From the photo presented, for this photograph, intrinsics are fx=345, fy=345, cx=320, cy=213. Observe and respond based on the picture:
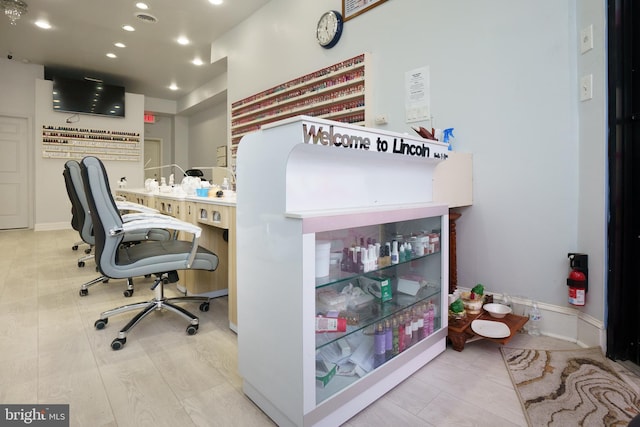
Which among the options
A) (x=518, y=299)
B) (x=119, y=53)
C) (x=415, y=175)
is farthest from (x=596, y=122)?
(x=119, y=53)

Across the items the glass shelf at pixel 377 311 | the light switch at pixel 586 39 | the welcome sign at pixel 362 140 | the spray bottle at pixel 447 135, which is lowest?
the glass shelf at pixel 377 311

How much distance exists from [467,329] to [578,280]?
25.3 inches

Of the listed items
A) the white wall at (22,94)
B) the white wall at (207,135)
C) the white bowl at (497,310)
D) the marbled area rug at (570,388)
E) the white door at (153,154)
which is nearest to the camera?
the marbled area rug at (570,388)

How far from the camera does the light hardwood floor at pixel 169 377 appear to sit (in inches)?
52.5

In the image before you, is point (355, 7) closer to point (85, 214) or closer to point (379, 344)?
point (379, 344)

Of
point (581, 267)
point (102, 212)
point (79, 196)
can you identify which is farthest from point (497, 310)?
point (79, 196)

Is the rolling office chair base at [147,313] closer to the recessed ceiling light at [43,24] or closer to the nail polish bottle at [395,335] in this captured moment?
the nail polish bottle at [395,335]

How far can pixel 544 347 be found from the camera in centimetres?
191

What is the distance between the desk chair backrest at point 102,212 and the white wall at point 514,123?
212 centimetres

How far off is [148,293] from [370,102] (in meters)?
2.52

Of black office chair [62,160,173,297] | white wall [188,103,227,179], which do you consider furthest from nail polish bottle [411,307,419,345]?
white wall [188,103,227,179]

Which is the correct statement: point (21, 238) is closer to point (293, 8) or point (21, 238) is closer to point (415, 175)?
Answer: point (293, 8)

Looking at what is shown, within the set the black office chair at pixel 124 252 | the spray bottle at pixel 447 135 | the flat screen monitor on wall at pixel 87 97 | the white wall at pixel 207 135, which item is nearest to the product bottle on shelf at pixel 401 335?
the black office chair at pixel 124 252

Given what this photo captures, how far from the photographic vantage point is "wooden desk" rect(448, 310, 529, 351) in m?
1.88
